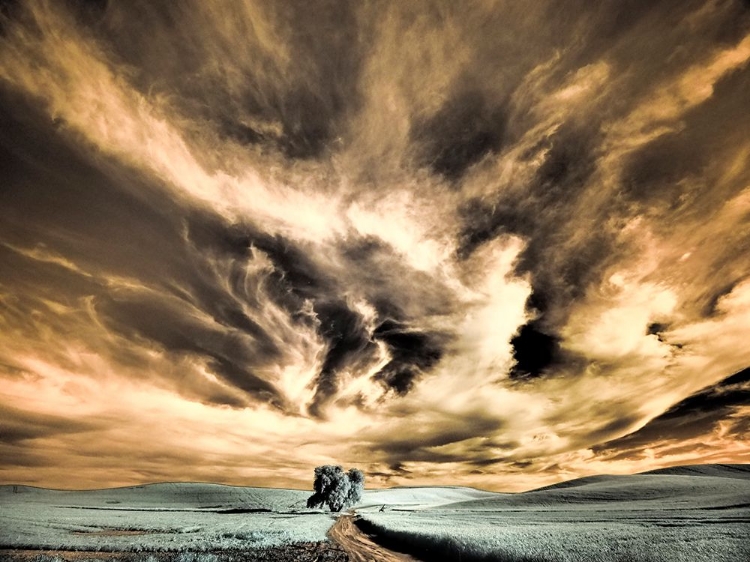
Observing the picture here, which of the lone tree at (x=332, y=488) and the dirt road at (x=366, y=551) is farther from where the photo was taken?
the lone tree at (x=332, y=488)

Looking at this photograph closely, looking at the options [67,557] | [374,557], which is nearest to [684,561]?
[374,557]

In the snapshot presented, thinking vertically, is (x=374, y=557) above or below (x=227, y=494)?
below

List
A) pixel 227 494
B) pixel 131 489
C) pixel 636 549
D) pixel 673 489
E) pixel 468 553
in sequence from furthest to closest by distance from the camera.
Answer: pixel 131 489, pixel 227 494, pixel 673 489, pixel 468 553, pixel 636 549

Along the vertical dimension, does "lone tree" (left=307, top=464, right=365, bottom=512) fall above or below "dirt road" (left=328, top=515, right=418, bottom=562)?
above

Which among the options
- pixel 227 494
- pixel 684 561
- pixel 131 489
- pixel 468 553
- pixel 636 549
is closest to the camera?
pixel 684 561

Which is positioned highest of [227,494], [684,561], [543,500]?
[227,494]

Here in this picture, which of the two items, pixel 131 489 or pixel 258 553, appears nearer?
pixel 258 553

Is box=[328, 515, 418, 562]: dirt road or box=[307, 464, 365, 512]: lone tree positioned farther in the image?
box=[307, 464, 365, 512]: lone tree

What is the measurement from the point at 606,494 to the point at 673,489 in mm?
12191

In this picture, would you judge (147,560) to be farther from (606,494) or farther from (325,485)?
(606,494)

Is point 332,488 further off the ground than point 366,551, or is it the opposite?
point 332,488

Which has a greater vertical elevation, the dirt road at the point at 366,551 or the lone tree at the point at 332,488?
the lone tree at the point at 332,488

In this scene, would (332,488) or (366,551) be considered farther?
(332,488)

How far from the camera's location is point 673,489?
251 ft
